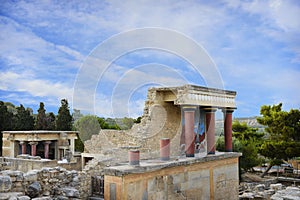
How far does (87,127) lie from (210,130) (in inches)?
750

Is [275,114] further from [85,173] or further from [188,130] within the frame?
[85,173]

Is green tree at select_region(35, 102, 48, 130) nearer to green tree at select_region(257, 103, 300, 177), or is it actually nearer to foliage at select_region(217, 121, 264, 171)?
foliage at select_region(217, 121, 264, 171)

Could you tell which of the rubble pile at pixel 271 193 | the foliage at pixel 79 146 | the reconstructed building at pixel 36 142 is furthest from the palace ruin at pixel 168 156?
the foliage at pixel 79 146

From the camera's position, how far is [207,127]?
42.5 ft

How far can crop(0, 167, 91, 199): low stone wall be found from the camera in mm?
7141

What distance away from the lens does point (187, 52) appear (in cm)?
1247

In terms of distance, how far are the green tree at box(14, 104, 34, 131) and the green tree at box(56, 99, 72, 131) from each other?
2.78 m

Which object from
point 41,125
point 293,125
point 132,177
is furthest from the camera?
point 41,125

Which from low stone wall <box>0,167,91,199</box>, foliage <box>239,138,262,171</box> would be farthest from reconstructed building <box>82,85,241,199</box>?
foliage <box>239,138,262,171</box>

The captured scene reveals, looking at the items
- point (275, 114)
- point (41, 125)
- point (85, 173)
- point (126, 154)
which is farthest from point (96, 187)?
point (41, 125)

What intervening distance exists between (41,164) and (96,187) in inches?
216

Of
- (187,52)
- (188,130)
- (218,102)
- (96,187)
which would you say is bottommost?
(96,187)

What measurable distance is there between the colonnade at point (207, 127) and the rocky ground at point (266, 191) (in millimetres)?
2837

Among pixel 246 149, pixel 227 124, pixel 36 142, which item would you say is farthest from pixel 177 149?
pixel 36 142
